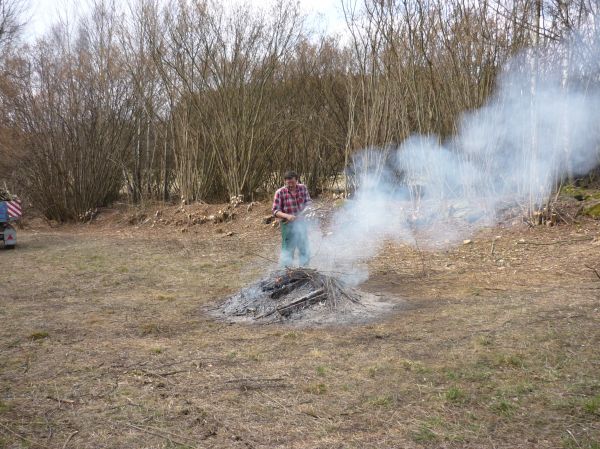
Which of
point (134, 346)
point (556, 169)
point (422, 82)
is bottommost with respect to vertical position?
point (134, 346)

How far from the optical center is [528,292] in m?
6.66

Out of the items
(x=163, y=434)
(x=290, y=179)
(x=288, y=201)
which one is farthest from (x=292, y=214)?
(x=163, y=434)

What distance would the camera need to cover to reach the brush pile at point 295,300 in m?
6.18

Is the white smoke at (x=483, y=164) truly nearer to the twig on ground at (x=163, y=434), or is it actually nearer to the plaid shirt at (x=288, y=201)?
the plaid shirt at (x=288, y=201)

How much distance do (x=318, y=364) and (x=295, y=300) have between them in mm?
1818

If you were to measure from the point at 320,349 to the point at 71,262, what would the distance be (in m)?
7.19

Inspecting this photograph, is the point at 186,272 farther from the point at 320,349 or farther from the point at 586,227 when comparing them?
the point at 586,227

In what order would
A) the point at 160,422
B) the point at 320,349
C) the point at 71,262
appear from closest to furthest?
the point at 160,422
the point at 320,349
the point at 71,262

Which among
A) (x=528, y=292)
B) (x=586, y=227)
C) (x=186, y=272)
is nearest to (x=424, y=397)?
(x=528, y=292)

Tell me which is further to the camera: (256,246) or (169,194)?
(169,194)

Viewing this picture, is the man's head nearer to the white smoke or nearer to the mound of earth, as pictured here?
the mound of earth

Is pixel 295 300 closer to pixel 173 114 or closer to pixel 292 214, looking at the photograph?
pixel 292 214

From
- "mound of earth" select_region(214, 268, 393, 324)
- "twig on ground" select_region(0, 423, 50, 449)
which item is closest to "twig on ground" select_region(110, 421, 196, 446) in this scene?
"twig on ground" select_region(0, 423, 50, 449)

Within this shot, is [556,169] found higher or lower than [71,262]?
higher
